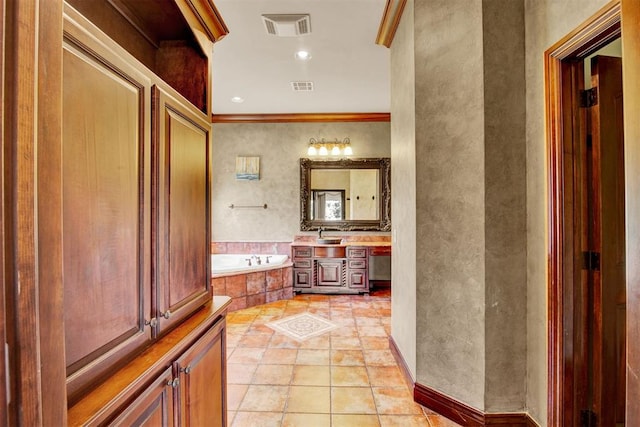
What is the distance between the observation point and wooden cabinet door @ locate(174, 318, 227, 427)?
125 cm

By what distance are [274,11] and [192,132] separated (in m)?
1.73

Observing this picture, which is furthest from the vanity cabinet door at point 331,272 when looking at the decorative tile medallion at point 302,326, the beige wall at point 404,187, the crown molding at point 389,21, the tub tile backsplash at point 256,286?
the crown molding at point 389,21

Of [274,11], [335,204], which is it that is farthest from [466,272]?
[335,204]

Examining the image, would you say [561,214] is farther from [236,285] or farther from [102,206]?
[236,285]

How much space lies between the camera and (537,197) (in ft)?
6.09

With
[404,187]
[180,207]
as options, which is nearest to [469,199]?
[404,187]

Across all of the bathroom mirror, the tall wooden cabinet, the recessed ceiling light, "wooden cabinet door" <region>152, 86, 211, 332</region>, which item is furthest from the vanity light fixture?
"wooden cabinet door" <region>152, 86, 211, 332</region>

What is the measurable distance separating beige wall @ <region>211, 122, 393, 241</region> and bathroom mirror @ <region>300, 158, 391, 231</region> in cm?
16

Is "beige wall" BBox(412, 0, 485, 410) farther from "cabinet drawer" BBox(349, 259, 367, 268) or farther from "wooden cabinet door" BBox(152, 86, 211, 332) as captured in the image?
"cabinet drawer" BBox(349, 259, 367, 268)

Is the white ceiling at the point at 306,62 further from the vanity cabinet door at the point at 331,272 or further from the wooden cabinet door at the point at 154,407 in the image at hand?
the wooden cabinet door at the point at 154,407

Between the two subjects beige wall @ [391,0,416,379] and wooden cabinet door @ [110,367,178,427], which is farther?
beige wall @ [391,0,416,379]

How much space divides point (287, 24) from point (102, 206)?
2.48 meters

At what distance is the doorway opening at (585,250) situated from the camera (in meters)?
1.66

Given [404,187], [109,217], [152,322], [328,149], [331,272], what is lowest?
[331,272]
